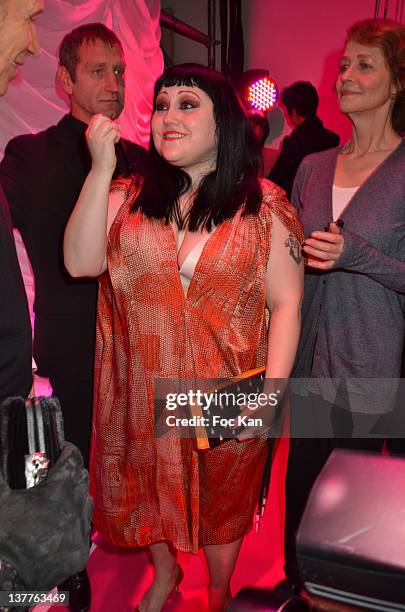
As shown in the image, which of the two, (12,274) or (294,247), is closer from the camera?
(12,274)

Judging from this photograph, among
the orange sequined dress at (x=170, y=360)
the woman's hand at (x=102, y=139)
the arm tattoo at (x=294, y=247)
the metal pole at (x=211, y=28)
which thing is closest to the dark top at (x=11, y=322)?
the woman's hand at (x=102, y=139)

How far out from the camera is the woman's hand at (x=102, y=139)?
1.48 m

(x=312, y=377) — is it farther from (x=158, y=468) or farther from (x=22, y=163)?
(x=22, y=163)

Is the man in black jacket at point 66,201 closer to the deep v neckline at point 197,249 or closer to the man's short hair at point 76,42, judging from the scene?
the man's short hair at point 76,42

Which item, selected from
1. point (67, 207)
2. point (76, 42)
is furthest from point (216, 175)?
point (76, 42)

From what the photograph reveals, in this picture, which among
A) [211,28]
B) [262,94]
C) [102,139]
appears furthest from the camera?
[262,94]

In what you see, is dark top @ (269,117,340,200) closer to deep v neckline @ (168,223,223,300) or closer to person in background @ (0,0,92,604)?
deep v neckline @ (168,223,223,300)

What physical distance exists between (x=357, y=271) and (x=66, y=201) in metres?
0.98

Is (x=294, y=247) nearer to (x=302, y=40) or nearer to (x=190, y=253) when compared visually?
(x=190, y=253)

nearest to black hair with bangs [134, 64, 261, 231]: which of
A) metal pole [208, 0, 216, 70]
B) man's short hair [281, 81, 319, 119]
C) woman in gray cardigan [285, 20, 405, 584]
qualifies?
woman in gray cardigan [285, 20, 405, 584]

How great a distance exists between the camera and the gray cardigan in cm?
171

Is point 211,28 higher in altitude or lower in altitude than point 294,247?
higher

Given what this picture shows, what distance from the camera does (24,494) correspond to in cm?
97

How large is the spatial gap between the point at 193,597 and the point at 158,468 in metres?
0.63
